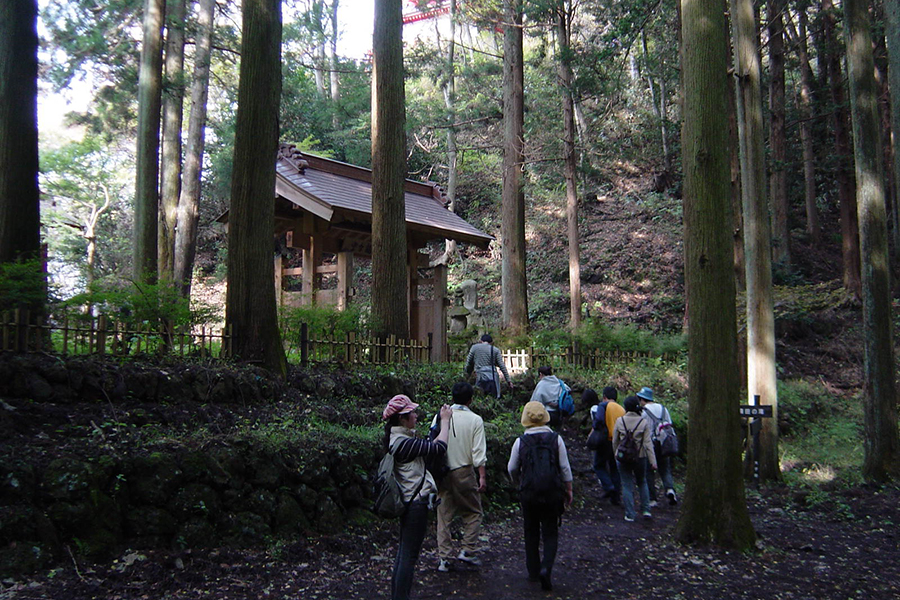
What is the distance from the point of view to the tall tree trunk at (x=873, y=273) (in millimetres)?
11000

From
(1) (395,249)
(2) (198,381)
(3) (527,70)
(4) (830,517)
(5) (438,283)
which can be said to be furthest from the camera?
(3) (527,70)

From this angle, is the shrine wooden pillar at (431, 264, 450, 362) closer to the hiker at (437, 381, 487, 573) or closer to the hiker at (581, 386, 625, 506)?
the hiker at (581, 386, 625, 506)

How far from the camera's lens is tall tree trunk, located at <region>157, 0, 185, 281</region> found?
55.7 feet

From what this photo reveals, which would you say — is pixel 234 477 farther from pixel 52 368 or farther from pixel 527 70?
pixel 527 70

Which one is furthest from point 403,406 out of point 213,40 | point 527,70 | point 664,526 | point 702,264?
point 527,70

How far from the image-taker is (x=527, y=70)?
135 feet

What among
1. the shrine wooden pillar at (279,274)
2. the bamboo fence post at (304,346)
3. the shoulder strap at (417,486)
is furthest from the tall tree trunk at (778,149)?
the shoulder strap at (417,486)

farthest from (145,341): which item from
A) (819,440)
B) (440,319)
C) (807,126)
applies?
(807,126)

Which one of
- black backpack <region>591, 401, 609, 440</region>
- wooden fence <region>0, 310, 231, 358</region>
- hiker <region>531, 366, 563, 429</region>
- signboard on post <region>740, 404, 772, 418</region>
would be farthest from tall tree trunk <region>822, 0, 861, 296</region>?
wooden fence <region>0, 310, 231, 358</region>

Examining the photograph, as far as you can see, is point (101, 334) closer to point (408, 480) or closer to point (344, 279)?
point (408, 480)

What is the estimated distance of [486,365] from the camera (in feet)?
41.5

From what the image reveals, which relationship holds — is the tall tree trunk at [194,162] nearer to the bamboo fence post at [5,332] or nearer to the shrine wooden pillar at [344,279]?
the shrine wooden pillar at [344,279]

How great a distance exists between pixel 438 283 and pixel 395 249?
3.49 meters

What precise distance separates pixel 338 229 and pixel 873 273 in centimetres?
1101
